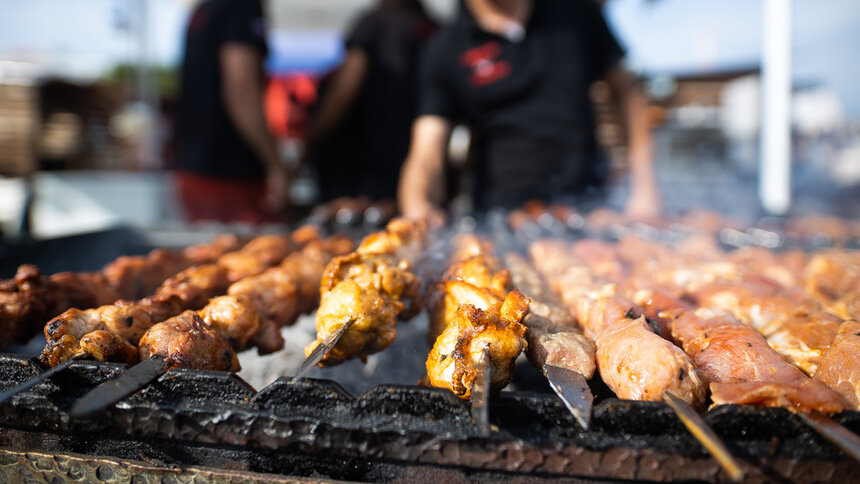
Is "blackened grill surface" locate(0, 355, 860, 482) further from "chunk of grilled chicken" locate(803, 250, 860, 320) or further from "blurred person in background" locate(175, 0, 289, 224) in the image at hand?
"blurred person in background" locate(175, 0, 289, 224)

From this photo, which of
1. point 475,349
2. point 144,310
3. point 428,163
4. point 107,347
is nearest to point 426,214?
point 428,163

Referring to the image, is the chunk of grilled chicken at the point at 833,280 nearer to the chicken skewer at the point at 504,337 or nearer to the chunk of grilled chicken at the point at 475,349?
the chicken skewer at the point at 504,337

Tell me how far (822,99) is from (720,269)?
12.7 metres

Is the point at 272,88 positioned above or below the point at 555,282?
above

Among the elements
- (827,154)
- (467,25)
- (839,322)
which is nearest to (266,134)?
(467,25)

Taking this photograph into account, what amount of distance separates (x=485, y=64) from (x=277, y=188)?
2.63 m

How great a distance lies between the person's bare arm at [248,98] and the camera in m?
4.61

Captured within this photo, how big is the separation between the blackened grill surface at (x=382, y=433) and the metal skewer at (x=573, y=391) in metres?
0.03

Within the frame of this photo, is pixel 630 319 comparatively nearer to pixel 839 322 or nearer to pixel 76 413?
pixel 839 322

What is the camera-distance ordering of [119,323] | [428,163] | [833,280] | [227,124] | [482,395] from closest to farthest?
[482,395] < [119,323] < [833,280] < [428,163] < [227,124]

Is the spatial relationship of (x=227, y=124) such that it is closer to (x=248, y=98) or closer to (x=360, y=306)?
→ (x=248, y=98)

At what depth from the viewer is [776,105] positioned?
5.11 meters

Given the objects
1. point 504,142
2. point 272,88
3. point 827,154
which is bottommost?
point 827,154

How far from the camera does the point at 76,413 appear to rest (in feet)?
2.93
